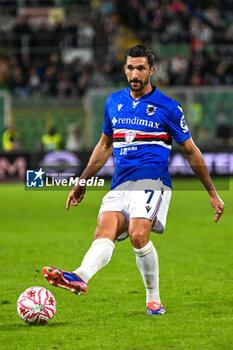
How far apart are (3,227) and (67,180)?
6.51 m

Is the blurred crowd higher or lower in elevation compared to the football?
lower

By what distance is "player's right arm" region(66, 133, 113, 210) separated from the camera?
613 centimetres

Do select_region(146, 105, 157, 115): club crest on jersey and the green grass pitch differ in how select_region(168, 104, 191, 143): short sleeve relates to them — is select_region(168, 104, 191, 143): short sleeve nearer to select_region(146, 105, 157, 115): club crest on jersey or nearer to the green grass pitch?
select_region(146, 105, 157, 115): club crest on jersey

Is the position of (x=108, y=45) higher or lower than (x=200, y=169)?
lower

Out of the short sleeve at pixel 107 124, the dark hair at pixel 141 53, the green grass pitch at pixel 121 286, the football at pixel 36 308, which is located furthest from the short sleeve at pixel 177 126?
the football at pixel 36 308

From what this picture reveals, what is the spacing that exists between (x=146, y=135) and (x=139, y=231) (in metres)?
0.83

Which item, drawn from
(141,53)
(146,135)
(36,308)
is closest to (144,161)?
(146,135)

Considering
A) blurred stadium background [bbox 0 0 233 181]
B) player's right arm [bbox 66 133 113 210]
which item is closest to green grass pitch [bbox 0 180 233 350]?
player's right arm [bbox 66 133 113 210]

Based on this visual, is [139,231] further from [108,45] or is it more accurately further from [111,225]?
[108,45]

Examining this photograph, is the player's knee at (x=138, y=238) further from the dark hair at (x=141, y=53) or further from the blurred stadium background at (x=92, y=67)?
the blurred stadium background at (x=92, y=67)

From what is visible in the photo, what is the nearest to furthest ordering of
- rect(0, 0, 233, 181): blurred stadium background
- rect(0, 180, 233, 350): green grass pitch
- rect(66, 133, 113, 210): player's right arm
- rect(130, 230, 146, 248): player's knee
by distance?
1. rect(0, 180, 233, 350): green grass pitch
2. rect(130, 230, 146, 248): player's knee
3. rect(66, 133, 113, 210): player's right arm
4. rect(0, 0, 233, 181): blurred stadium background

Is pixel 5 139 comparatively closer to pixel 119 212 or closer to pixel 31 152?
pixel 31 152

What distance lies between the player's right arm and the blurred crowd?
19.0 metres

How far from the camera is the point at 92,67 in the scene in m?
25.8
